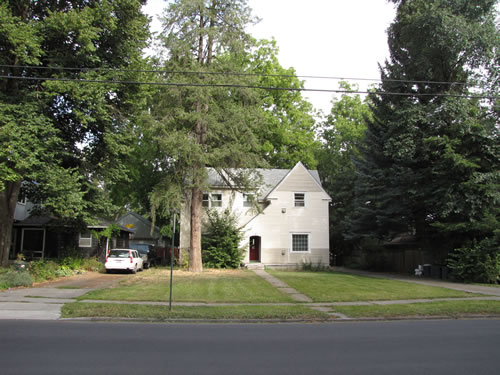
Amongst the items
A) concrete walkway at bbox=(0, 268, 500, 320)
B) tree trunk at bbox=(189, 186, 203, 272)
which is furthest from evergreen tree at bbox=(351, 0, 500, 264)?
tree trunk at bbox=(189, 186, 203, 272)

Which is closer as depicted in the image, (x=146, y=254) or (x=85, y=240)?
(x=85, y=240)

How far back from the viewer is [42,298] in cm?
1456

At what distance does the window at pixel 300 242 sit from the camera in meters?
32.5

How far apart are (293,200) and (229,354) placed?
25833mm

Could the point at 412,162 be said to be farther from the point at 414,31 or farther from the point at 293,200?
the point at 293,200

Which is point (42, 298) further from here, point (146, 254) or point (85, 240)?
point (146, 254)

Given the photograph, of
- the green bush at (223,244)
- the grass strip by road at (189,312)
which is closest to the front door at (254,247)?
the green bush at (223,244)

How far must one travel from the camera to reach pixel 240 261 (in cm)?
3067

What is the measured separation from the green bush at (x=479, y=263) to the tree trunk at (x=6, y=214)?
75.4 feet

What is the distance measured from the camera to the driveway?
11570mm

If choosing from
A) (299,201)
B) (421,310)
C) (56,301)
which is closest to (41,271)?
(56,301)

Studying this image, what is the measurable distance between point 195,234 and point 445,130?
52.9 feet

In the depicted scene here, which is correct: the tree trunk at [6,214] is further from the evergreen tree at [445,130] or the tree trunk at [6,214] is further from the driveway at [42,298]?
the evergreen tree at [445,130]

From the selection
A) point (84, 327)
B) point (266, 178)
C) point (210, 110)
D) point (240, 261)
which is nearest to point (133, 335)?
point (84, 327)
